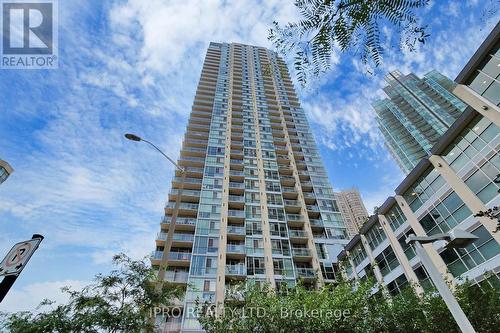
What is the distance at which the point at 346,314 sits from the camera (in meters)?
12.4

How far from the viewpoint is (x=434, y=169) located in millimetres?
22688

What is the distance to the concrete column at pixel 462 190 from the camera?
1711cm

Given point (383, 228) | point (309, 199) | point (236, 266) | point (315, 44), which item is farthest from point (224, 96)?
point (315, 44)

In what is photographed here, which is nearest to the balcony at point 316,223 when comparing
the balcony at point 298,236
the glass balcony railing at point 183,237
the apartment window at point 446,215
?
the balcony at point 298,236

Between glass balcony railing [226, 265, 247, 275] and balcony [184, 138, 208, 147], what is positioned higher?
balcony [184, 138, 208, 147]

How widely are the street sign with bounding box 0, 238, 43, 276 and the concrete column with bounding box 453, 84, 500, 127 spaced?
24307 millimetres

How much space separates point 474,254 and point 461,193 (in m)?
4.51

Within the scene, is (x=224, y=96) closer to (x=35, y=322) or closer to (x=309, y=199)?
(x=309, y=199)

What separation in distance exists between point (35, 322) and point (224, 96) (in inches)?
2251

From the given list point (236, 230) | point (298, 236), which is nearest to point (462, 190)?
point (298, 236)

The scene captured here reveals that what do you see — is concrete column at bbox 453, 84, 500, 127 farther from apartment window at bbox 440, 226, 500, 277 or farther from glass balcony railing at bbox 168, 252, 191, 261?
glass balcony railing at bbox 168, 252, 191, 261

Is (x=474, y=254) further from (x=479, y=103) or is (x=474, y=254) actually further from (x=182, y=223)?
(x=182, y=223)

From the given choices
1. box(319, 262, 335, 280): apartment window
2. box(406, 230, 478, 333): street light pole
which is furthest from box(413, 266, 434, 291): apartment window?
box(406, 230, 478, 333): street light pole

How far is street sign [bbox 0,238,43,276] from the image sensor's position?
278 cm
